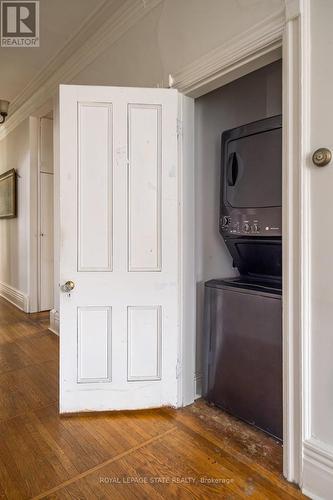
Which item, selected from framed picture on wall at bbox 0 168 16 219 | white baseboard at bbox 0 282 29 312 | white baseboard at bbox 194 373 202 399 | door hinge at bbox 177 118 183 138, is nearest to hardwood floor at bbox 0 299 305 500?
white baseboard at bbox 194 373 202 399

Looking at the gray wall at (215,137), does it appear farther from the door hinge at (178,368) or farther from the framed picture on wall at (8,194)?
the framed picture on wall at (8,194)

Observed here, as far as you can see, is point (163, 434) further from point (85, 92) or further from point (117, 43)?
point (117, 43)

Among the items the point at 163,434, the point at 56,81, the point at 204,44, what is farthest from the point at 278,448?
the point at 56,81

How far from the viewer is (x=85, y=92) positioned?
1.98 meters

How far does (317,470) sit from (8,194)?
5.23 meters

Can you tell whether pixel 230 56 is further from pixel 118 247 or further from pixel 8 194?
pixel 8 194

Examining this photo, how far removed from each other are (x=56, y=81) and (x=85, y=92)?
76.0 inches

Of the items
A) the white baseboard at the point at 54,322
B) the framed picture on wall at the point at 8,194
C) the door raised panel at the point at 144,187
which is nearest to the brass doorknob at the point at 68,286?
the door raised panel at the point at 144,187

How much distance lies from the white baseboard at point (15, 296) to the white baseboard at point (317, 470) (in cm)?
408

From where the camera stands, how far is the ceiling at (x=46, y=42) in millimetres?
2516

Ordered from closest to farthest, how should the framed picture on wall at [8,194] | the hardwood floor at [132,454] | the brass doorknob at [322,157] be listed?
the brass doorknob at [322,157], the hardwood floor at [132,454], the framed picture on wall at [8,194]

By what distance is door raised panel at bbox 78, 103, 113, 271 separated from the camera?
6.54ft

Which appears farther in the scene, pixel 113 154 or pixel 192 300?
pixel 192 300

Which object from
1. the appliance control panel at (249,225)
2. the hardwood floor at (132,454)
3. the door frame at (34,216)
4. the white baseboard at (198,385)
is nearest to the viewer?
the hardwood floor at (132,454)
